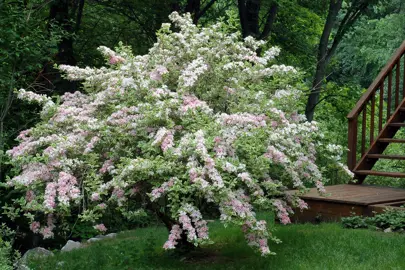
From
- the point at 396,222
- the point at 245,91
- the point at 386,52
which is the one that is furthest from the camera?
the point at 386,52

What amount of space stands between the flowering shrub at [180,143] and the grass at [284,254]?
451mm

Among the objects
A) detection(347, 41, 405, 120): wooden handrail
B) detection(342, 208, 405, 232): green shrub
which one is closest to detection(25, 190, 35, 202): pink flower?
detection(342, 208, 405, 232): green shrub

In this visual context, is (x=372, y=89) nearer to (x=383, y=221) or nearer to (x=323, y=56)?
(x=383, y=221)

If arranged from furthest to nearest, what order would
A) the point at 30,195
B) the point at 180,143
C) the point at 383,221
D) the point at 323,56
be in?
1. the point at 323,56
2. the point at 383,221
3. the point at 30,195
4. the point at 180,143

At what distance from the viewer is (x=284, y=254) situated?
5.61m

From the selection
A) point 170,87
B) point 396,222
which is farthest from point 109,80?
point 396,222

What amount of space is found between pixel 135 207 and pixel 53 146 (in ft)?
4.33

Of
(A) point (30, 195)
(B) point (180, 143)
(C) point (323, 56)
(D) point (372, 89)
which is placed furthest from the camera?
(C) point (323, 56)

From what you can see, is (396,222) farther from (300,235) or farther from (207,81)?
(207,81)

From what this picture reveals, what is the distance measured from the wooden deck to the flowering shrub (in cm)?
121

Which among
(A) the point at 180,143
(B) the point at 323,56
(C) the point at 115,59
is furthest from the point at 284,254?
(B) the point at 323,56

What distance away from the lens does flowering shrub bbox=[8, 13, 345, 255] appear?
15.8 ft

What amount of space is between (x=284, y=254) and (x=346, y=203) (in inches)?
61.8

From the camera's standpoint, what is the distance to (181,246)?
20.6 ft
